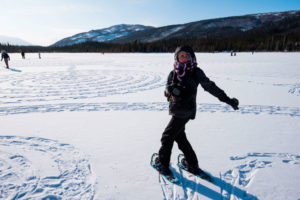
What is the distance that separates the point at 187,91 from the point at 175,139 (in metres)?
0.73

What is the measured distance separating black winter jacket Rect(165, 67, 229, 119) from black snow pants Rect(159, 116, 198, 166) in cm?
11

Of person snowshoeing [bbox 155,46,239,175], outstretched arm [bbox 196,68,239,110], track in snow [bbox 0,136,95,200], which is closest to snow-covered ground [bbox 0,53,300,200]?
track in snow [bbox 0,136,95,200]

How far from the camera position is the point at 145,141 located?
3.53 metres

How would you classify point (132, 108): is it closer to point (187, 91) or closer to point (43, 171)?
point (43, 171)

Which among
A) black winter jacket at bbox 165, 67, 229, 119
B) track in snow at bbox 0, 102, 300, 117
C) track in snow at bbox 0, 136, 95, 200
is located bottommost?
track in snow at bbox 0, 136, 95, 200

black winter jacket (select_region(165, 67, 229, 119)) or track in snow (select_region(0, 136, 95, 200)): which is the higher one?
black winter jacket (select_region(165, 67, 229, 119))

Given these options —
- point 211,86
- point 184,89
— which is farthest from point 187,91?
point 211,86

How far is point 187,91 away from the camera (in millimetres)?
2117

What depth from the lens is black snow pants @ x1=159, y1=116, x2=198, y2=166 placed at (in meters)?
2.25

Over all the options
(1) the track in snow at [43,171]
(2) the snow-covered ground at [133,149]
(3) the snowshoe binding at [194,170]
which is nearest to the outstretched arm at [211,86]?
Answer: (3) the snowshoe binding at [194,170]

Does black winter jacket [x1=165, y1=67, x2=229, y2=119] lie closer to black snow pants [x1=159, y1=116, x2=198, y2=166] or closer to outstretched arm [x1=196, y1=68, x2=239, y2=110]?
outstretched arm [x1=196, y1=68, x2=239, y2=110]

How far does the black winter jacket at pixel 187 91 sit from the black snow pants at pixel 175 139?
11cm

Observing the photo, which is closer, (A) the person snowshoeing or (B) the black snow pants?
(A) the person snowshoeing

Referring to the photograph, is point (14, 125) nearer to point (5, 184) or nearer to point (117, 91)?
point (5, 184)
